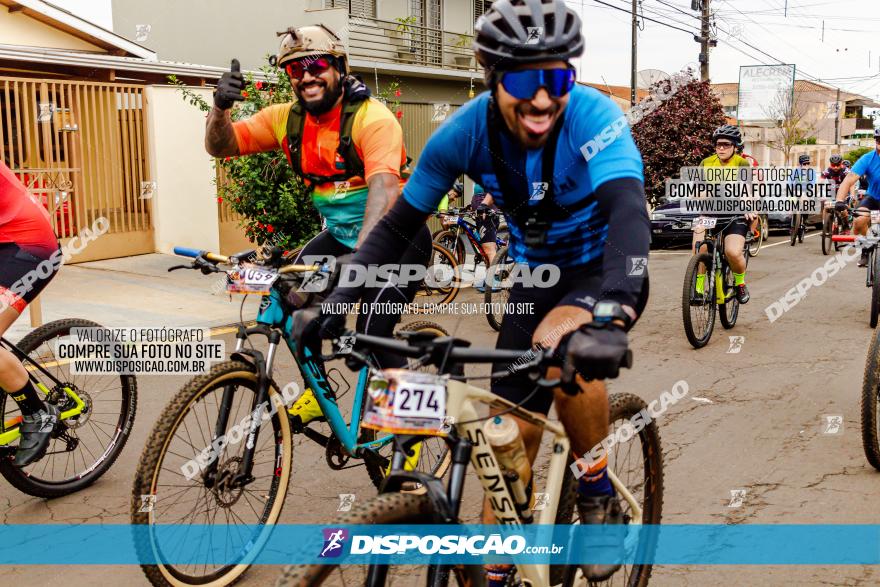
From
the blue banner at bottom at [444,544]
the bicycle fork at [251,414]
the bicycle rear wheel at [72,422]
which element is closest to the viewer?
the blue banner at bottom at [444,544]

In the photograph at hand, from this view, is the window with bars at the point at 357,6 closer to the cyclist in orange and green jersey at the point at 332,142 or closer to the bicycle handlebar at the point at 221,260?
the cyclist in orange and green jersey at the point at 332,142

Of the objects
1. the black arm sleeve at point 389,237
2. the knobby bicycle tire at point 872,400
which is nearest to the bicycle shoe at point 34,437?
the black arm sleeve at point 389,237

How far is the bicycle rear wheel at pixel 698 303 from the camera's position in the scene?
8203 mm

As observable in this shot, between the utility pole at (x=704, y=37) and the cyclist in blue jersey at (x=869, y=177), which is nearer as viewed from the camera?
the cyclist in blue jersey at (x=869, y=177)

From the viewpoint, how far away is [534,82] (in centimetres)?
263

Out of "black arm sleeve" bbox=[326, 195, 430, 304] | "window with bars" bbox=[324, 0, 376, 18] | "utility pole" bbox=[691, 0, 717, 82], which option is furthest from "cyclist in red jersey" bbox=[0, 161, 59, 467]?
"utility pole" bbox=[691, 0, 717, 82]

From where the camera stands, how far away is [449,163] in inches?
116

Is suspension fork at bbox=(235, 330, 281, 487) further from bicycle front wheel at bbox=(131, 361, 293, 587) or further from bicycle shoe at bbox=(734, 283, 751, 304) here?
bicycle shoe at bbox=(734, 283, 751, 304)

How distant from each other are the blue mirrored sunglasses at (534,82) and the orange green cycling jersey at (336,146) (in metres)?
1.52

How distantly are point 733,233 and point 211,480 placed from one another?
695cm

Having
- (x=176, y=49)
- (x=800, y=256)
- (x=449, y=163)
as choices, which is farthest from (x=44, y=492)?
(x=176, y=49)

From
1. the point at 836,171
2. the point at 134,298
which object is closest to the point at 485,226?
the point at 134,298

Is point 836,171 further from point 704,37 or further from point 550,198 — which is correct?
point 550,198

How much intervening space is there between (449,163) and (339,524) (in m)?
1.35
